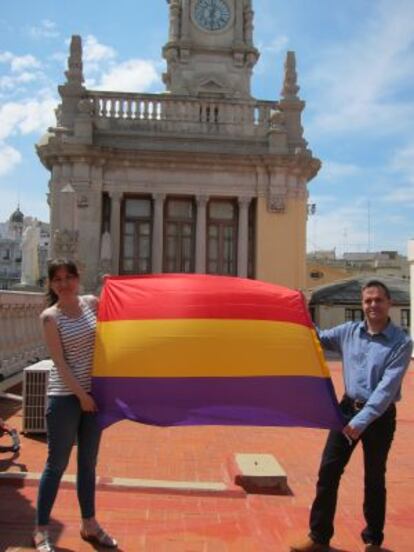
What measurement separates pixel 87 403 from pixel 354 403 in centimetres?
182

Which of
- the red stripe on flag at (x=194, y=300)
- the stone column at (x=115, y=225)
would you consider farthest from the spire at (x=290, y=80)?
the red stripe on flag at (x=194, y=300)

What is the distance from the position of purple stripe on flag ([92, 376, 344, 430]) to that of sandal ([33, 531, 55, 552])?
824mm

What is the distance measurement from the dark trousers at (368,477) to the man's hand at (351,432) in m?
0.18

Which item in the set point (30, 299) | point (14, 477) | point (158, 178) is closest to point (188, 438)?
point (14, 477)

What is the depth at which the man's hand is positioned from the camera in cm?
420

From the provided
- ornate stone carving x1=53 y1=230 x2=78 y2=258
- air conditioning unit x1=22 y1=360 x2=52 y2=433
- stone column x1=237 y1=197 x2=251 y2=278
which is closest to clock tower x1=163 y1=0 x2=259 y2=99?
stone column x1=237 y1=197 x2=251 y2=278

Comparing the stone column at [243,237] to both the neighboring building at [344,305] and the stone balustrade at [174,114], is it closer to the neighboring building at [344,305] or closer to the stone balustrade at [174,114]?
the stone balustrade at [174,114]

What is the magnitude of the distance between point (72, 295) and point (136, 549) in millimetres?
1774

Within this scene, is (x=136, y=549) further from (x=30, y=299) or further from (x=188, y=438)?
(x=30, y=299)

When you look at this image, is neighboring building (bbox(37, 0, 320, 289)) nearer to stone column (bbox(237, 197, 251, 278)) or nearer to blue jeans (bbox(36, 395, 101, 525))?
stone column (bbox(237, 197, 251, 278))

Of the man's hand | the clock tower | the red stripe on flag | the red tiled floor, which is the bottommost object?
the red tiled floor

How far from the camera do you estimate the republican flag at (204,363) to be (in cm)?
432

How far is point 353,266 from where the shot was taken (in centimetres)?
6088

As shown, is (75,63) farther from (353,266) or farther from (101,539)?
(353,266)
